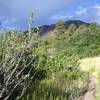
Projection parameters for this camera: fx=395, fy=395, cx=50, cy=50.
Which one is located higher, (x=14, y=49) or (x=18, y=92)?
(x=14, y=49)

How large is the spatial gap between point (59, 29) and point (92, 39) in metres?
26.9

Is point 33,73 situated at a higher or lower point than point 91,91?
higher

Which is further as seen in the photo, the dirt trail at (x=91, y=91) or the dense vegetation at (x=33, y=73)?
the dirt trail at (x=91, y=91)

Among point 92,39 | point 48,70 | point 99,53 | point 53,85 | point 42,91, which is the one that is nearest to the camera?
point 42,91

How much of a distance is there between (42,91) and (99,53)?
17630mm

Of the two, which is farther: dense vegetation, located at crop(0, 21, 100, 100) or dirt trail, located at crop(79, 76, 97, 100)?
dirt trail, located at crop(79, 76, 97, 100)

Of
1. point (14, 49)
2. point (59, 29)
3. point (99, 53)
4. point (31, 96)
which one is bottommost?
point (31, 96)

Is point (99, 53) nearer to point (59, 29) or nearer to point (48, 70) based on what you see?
point (48, 70)

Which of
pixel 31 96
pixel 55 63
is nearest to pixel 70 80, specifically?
pixel 55 63

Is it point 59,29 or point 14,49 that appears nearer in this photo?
point 14,49

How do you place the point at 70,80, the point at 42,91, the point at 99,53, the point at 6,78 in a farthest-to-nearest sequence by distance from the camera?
the point at 99,53 → the point at 70,80 → the point at 42,91 → the point at 6,78

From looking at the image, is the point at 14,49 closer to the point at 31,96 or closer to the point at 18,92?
the point at 18,92

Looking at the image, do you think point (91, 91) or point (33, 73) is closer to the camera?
point (91, 91)

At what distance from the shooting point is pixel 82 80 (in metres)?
12.2
